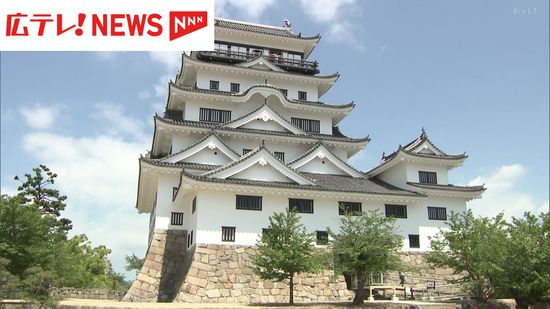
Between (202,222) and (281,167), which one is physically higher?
(281,167)

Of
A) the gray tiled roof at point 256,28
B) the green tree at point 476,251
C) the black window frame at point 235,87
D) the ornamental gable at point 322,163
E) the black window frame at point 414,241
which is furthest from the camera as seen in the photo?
the gray tiled roof at point 256,28

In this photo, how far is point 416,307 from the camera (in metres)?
18.8

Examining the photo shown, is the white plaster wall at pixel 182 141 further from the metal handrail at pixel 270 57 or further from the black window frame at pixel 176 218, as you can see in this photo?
the metal handrail at pixel 270 57

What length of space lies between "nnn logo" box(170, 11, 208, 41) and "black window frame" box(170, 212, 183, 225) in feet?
46.7

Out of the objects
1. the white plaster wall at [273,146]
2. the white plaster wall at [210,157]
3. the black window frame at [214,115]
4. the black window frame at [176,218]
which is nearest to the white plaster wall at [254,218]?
the black window frame at [176,218]

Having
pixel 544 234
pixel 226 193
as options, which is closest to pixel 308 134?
pixel 226 193

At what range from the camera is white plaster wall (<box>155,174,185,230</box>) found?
26277 mm

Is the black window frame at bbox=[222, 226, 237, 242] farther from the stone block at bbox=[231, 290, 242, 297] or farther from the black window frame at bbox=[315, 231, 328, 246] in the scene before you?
the black window frame at bbox=[315, 231, 328, 246]

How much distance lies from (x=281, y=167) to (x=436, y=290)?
34.5 feet

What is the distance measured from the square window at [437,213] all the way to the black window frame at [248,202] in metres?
10.5

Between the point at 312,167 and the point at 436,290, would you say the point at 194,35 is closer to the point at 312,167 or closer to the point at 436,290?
the point at 312,167

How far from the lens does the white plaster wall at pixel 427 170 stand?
28.8 metres

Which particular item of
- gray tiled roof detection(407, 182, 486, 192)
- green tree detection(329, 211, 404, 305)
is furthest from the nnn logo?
gray tiled roof detection(407, 182, 486, 192)

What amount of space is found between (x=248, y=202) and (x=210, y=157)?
5.03 metres
